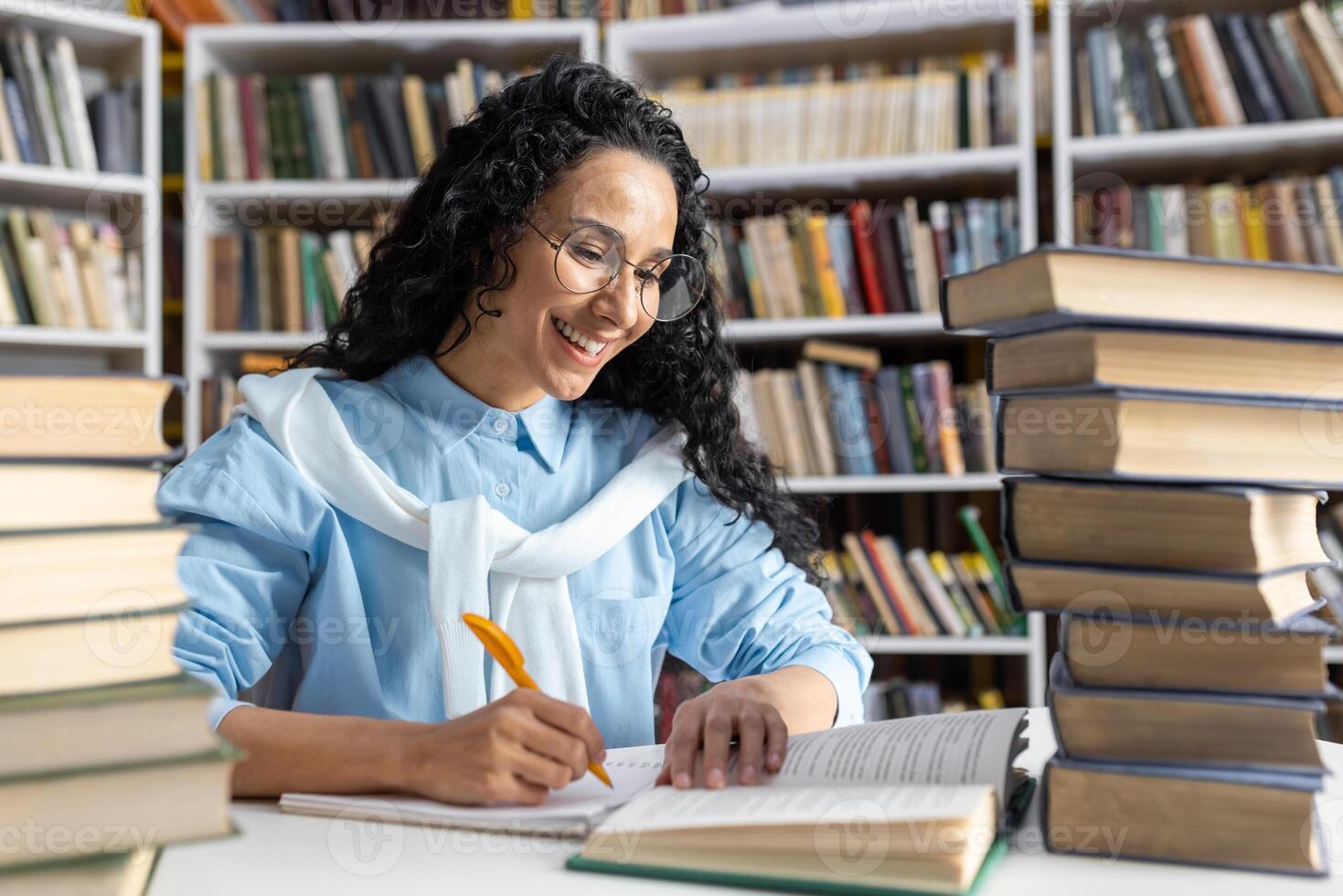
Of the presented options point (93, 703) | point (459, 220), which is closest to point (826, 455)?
point (459, 220)

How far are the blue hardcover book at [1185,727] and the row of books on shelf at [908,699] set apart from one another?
1.94 metres

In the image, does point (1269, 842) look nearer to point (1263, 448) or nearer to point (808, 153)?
point (1263, 448)

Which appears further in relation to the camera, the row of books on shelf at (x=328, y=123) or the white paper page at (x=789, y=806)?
the row of books on shelf at (x=328, y=123)

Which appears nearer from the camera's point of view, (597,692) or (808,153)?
(597,692)

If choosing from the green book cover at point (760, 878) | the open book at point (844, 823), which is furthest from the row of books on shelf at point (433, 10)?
the green book cover at point (760, 878)

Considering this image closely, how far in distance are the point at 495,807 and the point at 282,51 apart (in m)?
2.50

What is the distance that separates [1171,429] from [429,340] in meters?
0.94

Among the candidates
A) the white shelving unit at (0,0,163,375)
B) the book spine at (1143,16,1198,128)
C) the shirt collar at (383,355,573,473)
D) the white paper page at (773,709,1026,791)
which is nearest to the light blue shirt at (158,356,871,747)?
the shirt collar at (383,355,573,473)

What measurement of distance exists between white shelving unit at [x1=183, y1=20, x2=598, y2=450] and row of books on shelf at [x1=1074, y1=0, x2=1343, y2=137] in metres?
1.18

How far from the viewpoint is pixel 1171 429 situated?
27.4 inches

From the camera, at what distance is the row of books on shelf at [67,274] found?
253 cm

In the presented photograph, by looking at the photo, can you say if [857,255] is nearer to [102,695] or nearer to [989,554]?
[989,554]

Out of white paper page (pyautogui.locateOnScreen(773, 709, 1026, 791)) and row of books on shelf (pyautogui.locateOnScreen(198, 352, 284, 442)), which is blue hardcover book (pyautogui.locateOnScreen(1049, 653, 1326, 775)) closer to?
white paper page (pyautogui.locateOnScreen(773, 709, 1026, 791))

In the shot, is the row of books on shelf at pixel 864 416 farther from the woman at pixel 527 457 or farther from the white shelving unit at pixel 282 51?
the woman at pixel 527 457
